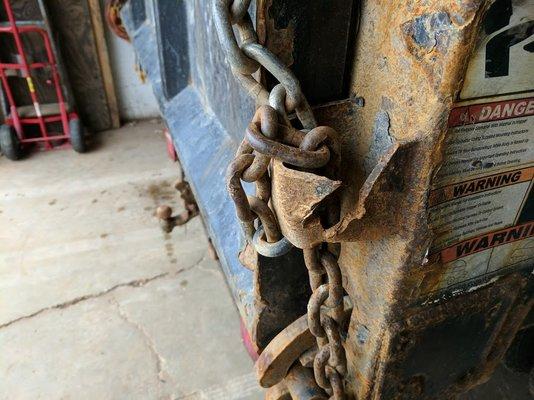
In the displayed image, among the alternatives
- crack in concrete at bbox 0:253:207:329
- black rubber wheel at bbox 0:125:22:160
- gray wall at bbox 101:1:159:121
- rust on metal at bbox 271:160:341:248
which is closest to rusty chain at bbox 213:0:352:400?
rust on metal at bbox 271:160:341:248

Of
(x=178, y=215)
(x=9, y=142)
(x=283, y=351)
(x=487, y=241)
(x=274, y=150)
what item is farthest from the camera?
(x=9, y=142)

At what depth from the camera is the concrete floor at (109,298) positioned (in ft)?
5.28

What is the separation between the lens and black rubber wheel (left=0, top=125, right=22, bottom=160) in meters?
3.03

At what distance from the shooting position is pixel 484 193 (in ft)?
1.75

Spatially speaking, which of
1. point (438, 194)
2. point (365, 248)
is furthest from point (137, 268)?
point (438, 194)

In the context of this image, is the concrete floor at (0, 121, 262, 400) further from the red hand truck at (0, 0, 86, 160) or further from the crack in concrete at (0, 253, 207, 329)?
the red hand truck at (0, 0, 86, 160)

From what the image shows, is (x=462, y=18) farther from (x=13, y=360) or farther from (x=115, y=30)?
(x=115, y=30)

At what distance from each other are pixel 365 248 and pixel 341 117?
19 cm

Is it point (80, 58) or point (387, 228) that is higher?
point (387, 228)

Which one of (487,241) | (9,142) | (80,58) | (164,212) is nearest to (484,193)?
(487,241)

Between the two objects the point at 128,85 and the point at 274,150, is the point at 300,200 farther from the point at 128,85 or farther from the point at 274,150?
the point at 128,85

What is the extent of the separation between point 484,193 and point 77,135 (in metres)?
3.15

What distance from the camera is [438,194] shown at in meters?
0.50

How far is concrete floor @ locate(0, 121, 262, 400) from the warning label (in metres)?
1.20
